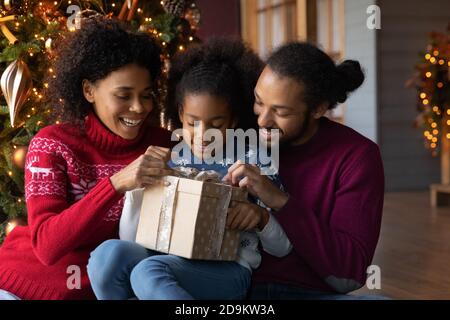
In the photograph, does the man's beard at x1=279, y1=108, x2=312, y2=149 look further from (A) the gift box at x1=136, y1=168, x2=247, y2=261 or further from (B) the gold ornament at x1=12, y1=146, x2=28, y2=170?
(B) the gold ornament at x1=12, y1=146, x2=28, y2=170

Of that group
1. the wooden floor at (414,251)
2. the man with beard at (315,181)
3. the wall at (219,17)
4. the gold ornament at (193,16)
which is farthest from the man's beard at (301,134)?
the wall at (219,17)

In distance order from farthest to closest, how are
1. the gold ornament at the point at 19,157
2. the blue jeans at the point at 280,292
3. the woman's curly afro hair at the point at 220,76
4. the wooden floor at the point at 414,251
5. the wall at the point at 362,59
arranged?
the wall at the point at 362,59 → the wooden floor at the point at 414,251 → the gold ornament at the point at 19,157 → the woman's curly afro hair at the point at 220,76 → the blue jeans at the point at 280,292

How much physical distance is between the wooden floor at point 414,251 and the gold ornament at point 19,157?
148 cm

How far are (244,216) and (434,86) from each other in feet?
14.8

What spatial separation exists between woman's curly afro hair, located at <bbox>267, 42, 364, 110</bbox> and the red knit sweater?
0.45m

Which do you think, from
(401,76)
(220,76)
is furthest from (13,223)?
(401,76)

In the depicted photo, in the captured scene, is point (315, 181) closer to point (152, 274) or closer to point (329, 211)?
point (329, 211)

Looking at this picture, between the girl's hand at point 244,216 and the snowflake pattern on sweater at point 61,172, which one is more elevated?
the snowflake pattern on sweater at point 61,172

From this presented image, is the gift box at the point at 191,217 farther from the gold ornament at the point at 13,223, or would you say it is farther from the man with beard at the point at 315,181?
the gold ornament at the point at 13,223

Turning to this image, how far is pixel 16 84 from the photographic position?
→ 2.11 metres

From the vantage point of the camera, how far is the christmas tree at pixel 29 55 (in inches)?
84.6

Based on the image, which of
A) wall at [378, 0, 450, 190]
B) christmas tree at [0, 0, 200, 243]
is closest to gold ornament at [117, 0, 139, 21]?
christmas tree at [0, 0, 200, 243]

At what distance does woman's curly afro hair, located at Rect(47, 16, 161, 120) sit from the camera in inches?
71.2
